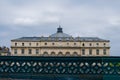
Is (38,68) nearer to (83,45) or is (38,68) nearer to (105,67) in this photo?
(105,67)

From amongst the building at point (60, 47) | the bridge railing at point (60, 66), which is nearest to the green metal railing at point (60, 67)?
the bridge railing at point (60, 66)

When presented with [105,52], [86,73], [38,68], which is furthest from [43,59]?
[105,52]

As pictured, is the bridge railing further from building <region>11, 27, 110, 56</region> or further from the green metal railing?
building <region>11, 27, 110, 56</region>

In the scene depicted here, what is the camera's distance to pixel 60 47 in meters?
88.1

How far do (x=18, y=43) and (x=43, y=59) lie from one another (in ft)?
278

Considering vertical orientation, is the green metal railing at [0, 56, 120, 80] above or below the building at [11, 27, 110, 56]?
below

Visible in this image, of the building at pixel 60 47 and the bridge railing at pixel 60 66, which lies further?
the building at pixel 60 47

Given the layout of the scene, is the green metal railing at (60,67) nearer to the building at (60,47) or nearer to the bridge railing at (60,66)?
the bridge railing at (60,66)

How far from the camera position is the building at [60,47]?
87.9 m

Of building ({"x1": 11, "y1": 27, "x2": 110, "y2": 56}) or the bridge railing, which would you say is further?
building ({"x1": 11, "y1": 27, "x2": 110, "y2": 56})

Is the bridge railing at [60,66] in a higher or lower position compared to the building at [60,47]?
lower

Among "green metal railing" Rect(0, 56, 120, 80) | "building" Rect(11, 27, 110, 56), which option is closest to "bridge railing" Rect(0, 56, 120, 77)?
"green metal railing" Rect(0, 56, 120, 80)

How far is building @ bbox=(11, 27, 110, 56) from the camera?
87.9 meters

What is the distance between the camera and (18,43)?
295 feet
